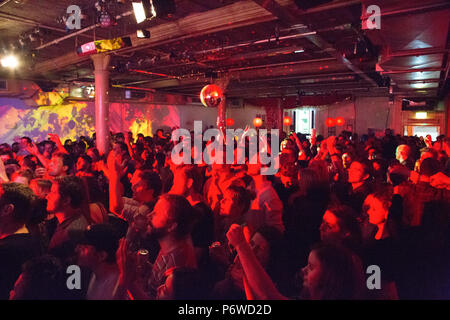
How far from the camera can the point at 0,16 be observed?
16.4 ft

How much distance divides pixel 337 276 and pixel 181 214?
0.88 m

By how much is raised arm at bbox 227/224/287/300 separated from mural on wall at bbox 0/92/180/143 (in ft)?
35.8

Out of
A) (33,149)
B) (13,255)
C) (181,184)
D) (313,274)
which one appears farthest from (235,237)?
(33,149)

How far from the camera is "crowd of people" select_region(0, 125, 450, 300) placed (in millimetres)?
1455

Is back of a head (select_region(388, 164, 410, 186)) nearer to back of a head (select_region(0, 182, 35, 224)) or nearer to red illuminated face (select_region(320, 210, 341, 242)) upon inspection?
red illuminated face (select_region(320, 210, 341, 242))

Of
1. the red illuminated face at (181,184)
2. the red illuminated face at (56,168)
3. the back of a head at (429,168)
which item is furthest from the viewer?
the red illuminated face at (56,168)

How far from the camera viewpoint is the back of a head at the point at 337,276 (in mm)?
1284

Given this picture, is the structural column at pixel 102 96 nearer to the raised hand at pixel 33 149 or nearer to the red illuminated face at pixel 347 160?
the raised hand at pixel 33 149

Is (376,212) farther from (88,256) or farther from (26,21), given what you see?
(26,21)

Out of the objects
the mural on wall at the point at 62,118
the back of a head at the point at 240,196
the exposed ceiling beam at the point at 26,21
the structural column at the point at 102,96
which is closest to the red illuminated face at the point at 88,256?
the back of a head at the point at 240,196

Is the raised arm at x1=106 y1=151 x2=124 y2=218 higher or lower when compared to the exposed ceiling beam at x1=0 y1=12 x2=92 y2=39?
lower

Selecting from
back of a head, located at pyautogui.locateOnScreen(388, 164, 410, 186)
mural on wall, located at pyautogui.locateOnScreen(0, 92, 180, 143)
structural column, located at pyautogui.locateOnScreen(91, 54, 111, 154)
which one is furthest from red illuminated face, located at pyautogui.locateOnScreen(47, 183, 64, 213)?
mural on wall, located at pyautogui.locateOnScreen(0, 92, 180, 143)

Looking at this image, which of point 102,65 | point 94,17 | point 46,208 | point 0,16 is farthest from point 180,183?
point 102,65
